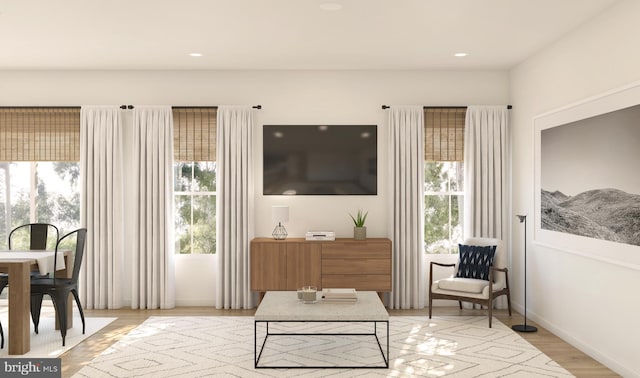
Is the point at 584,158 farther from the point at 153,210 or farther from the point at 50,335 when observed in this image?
the point at 50,335

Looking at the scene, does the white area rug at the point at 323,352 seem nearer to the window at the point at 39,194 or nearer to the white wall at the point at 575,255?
the white wall at the point at 575,255

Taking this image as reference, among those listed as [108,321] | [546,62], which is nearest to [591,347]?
[546,62]

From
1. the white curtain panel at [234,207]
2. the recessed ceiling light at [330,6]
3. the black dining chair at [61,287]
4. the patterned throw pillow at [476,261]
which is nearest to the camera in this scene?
the recessed ceiling light at [330,6]

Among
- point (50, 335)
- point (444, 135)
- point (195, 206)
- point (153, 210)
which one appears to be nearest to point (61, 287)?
point (50, 335)

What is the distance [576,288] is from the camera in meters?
5.09

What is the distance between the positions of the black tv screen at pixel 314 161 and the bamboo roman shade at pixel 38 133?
2.49 m

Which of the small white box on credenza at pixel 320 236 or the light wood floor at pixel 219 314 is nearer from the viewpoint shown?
the light wood floor at pixel 219 314

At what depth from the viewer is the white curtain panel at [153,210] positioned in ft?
22.1

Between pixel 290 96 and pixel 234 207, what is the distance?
159 centimetres

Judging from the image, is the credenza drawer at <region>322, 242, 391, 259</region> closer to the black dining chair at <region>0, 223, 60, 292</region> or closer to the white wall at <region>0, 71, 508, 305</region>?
the white wall at <region>0, 71, 508, 305</region>

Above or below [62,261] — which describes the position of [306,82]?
above

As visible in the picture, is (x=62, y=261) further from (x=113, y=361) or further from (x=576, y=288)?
(x=576, y=288)

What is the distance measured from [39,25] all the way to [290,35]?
92.1 inches

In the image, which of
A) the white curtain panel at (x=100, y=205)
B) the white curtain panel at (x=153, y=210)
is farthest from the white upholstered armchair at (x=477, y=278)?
the white curtain panel at (x=100, y=205)
